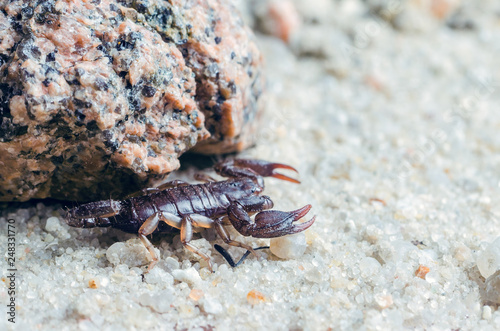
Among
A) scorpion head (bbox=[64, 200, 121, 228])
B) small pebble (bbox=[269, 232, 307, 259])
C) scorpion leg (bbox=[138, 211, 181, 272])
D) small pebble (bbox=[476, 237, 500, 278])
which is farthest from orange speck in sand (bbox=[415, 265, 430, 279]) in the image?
scorpion head (bbox=[64, 200, 121, 228])

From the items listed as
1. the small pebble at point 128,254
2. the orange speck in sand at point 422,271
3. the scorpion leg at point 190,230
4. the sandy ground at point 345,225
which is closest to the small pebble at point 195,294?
the sandy ground at point 345,225

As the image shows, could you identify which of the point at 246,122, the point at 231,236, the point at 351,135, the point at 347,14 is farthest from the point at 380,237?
the point at 347,14

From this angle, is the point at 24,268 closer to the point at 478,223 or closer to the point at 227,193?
the point at 227,193

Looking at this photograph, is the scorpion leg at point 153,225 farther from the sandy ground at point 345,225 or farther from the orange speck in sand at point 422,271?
the orange speck in sand at point 422,271

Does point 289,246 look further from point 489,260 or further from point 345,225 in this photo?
point 489,260

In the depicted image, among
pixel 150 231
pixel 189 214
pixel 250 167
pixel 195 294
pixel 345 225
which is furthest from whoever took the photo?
pixel 250 167

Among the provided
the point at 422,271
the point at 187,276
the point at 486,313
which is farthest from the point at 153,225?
the point at 486,313
